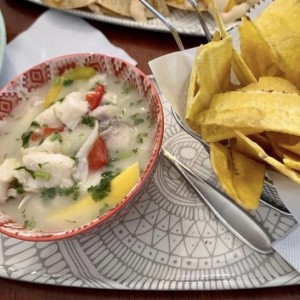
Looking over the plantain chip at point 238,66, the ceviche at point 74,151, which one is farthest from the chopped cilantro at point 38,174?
the plantain chip at point 238,66

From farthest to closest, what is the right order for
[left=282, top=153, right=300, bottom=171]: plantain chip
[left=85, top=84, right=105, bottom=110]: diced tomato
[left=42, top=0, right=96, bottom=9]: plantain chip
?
[left=42, top=0, right=96, bottom=9]: plantain chip → [left=85, top=84, right=105, bottom=110]: diced tomato → [left=282, top=153, right=300, bottom=171]: plantain chip

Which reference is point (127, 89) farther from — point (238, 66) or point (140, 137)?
point (238, 66)

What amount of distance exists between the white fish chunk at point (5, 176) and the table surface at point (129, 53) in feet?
0.52

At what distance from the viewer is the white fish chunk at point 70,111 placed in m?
0.96

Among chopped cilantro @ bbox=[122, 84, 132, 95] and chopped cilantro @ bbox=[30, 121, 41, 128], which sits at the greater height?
chopped cilantro @ bbox=[122, 84, 132, 95]

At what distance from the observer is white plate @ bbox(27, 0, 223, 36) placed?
122cm

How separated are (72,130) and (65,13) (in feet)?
1.77

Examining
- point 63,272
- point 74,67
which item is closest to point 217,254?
point 63,272

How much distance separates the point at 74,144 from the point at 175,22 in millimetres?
476

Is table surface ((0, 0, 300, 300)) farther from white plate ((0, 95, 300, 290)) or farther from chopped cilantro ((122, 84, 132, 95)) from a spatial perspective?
chopped cilantro ((122, 84, 132, 95))

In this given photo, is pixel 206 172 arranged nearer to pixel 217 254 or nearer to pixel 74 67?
pixel 217 254

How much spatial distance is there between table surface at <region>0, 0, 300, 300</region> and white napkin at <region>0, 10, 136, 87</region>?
0.03m

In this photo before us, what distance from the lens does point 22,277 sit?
91cm

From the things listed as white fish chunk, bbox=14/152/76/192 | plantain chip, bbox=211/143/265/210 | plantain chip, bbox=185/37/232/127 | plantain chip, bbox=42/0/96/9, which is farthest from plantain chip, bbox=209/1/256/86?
plantain chip, bbox=42/0/96/9
